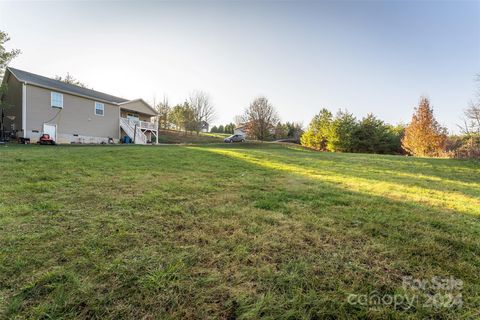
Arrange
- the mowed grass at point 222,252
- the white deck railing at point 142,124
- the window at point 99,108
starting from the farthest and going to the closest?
the white deck railing at point 142,124, the window at point 99,108, the mowed grass at point 222,252

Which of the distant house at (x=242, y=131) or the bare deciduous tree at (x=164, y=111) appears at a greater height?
the bare deciduous tree at (x=164, y=111)

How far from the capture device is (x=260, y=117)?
30.6 meters

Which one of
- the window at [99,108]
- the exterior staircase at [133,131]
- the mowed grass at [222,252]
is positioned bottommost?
the mowed grass at [222,252]

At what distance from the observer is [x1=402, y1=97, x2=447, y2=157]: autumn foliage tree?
64.2ft

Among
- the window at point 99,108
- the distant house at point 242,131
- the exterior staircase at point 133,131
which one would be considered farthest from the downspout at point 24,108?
the distant house at point 242,131

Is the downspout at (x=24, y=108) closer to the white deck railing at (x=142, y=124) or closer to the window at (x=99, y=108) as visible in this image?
the window at (x=99, y=108)

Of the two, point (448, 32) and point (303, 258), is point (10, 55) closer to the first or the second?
point (303, 258)

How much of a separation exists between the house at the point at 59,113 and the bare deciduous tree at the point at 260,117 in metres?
15.1

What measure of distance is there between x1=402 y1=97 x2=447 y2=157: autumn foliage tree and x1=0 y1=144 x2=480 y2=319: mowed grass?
20.4m

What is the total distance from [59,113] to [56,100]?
1064 millimetres

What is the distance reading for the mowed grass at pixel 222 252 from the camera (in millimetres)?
1450

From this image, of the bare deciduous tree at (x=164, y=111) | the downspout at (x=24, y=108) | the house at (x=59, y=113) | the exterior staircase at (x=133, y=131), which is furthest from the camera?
the bare deciduous tree at (x=164, y=111)

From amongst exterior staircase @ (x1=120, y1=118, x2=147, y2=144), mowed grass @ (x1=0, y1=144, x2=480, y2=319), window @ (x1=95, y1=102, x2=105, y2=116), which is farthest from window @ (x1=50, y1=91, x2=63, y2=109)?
mowed grass @ (x1=0, y1=144, x2=480, y2=319)

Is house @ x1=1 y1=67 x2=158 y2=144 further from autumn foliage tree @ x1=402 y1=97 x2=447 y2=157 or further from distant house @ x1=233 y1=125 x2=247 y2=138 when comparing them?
autumn foliage tree @ x1=402 y1=97 x2=447 y2=157
